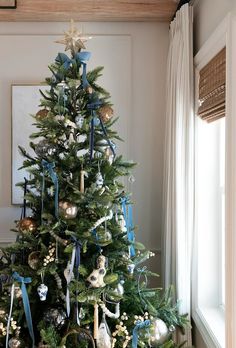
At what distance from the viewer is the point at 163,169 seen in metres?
2.99

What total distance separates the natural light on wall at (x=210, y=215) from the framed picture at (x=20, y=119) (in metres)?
1.20

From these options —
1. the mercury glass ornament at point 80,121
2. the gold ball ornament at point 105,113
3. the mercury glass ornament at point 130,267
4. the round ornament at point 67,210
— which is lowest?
the mercury glass ornament at point 130,267

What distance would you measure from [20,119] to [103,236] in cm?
134

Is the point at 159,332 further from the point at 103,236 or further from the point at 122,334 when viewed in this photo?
the point at 103,236

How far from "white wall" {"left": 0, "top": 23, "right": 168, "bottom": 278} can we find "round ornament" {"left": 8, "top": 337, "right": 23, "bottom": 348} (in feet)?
3.71

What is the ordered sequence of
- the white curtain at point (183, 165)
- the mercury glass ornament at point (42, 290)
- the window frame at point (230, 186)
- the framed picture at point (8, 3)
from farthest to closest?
the framed picture at point (8, 3), the white curtain at point (183, 165), the mercury glass ornament at point (42, 290), the window frame at point (230, 186)

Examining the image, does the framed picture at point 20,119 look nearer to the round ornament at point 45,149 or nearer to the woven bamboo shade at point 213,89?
the round ornament at point 45,149

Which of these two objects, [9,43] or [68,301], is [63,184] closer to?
[68,301]

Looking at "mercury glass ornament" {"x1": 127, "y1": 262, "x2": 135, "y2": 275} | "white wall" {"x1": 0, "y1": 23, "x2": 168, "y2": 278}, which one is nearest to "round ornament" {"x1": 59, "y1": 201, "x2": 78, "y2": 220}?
"mercury glass ornament" {"x1": 127, "y1": 262, "x2": 135, "y2": 275}

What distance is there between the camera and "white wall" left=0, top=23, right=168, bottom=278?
2.99m

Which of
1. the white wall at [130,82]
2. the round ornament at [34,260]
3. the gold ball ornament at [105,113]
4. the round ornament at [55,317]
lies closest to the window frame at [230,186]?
the gold ball ornament at [105,113]

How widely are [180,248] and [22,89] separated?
1.56m

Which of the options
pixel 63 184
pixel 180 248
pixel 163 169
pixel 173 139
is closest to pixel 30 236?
pixel 63 184

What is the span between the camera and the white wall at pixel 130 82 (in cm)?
299
